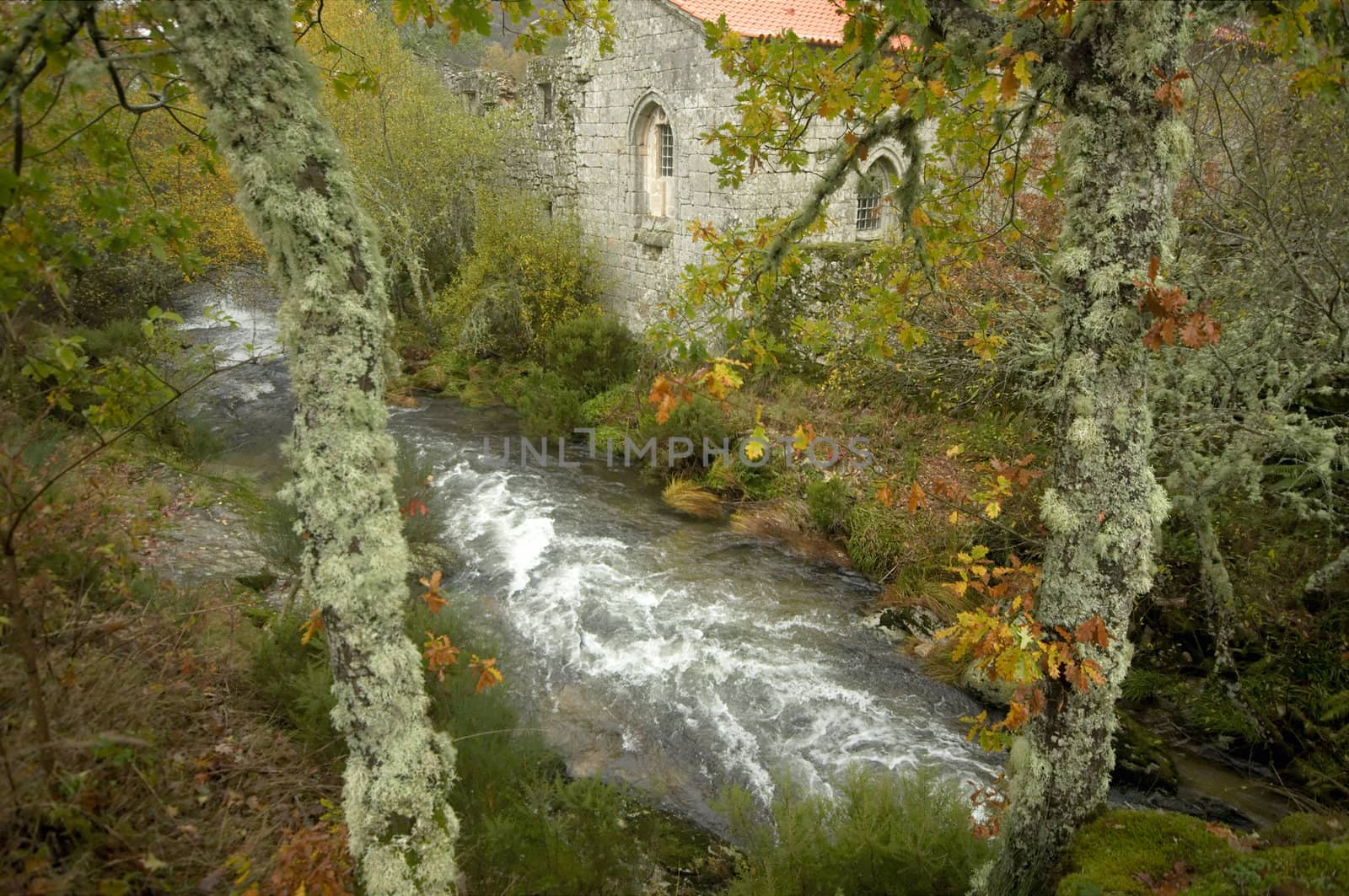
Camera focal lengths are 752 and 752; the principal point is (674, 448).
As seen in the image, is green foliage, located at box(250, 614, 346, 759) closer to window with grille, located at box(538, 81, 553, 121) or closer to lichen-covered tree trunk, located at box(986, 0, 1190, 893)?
lichen-covered tree trunk, located at box(986, 0, 1190, 893)

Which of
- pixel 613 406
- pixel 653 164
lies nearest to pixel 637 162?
pixel 653 164

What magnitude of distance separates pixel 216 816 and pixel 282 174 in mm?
2461

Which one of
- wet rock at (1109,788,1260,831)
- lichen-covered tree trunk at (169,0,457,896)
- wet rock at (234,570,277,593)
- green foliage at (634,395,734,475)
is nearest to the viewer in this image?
lichen-covered tree trunk at (169,0,457,896)

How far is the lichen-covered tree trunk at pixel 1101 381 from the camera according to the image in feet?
7.30

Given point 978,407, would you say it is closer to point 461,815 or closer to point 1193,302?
point 1193,302

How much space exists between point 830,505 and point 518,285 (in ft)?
24.6

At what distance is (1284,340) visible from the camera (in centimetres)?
473

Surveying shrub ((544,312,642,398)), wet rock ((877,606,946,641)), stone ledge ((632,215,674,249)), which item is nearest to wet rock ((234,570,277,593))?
wet rock ((877,606,946,641))

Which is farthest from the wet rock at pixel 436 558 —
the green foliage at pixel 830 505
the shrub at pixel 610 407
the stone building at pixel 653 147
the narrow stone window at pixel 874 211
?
the narrow stone window at pixel 874 211

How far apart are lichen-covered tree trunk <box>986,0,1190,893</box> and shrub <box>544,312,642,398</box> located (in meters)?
10.4

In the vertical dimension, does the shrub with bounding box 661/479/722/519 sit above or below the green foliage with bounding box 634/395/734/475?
below

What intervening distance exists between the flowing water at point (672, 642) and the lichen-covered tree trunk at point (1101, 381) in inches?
97.0

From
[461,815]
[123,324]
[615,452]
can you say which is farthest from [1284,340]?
[123,324]

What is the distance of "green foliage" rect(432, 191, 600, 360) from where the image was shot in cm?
1334
